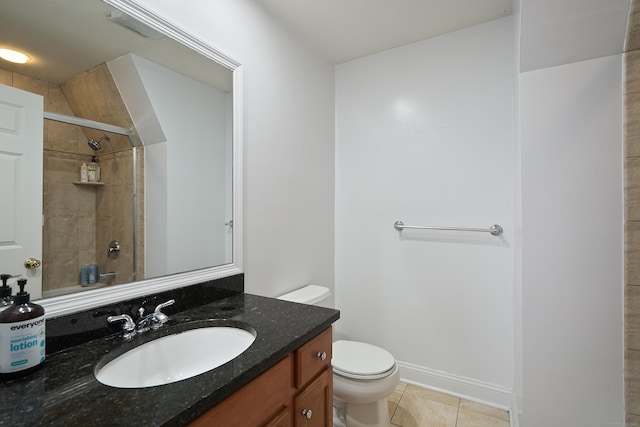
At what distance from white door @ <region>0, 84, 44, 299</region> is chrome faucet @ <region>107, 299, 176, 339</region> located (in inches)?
9.7

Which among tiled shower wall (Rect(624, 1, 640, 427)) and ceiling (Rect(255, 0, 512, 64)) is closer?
tiled shower wall (Rect(624, 1, 640, 427))

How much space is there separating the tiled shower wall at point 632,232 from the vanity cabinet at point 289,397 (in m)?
1.19

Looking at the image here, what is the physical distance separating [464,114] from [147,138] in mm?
1807

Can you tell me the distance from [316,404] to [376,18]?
2034 millimetres

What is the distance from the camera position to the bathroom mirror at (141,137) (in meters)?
0.94

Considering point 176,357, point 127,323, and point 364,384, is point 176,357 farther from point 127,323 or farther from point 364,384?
point 364,384

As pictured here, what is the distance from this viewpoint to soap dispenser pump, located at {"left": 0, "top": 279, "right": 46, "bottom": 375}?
738mm

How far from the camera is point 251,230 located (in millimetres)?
1642

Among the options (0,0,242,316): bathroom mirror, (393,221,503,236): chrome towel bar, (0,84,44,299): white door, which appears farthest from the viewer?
(393,221,503,236): chrome towel bar

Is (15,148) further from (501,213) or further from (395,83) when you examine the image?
(501,213)

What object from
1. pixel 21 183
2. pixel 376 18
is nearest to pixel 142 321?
pixel 21 183

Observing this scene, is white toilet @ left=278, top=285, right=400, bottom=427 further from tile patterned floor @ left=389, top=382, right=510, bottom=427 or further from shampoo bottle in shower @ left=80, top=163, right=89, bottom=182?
shampoo bottle in shower @ left=80, top=163, right=89, bottom=182

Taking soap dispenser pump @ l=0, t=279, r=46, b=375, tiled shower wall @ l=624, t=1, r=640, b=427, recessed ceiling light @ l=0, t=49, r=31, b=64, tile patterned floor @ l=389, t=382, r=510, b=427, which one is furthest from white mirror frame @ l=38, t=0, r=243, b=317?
tiled shower wall @ l=624, t=1, r=640, b=427

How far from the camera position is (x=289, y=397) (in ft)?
3.17
